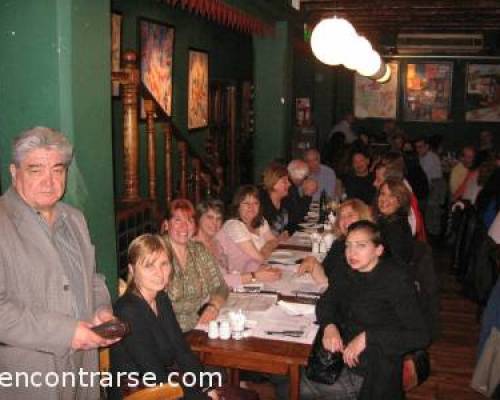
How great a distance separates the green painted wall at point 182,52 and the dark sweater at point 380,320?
3.66 meters

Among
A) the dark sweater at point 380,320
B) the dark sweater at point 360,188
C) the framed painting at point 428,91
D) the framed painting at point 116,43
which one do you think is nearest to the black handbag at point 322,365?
the dark sweater at point 380,320

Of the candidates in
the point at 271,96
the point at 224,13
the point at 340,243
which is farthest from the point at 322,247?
the point at 271,96

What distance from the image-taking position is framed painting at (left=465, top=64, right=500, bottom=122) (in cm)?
1300

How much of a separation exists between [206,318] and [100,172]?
3.08 feet

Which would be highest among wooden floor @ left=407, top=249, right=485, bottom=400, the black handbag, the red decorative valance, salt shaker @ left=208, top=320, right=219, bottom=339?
the red decorative valance

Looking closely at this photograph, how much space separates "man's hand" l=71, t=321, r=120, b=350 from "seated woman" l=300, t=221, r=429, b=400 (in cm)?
122

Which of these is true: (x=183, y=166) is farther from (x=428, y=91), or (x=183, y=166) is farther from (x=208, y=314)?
(x=428, y=91)

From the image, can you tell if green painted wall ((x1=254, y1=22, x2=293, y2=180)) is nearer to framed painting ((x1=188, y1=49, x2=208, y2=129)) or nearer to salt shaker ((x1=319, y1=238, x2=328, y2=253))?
framed painting ((x1=188, y1=49, x2=208, y2=129))

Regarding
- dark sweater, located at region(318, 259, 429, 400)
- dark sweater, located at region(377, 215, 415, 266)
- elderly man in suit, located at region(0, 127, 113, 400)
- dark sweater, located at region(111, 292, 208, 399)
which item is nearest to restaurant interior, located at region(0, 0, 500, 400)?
dark sweater, located at region(111, 292, 208, 399)

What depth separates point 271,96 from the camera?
305 inches

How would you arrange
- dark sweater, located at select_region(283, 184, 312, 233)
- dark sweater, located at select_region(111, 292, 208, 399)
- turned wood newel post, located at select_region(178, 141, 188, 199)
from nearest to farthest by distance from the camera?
dark sweater, located at select_region(111, 292, 208, 399) < turned wood newel post, located at select_region(178, 141, 188, 199) < dark sweater, located at select_region(283, 184, 312, 233)

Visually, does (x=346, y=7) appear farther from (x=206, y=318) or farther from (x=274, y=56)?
(x=206, y=318)

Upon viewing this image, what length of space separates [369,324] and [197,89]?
6.46 m

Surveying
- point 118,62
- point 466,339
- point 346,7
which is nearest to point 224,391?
point 466,339
